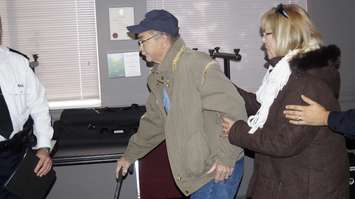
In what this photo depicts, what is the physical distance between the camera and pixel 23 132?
204 cm

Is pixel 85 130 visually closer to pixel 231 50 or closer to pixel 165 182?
pixel 165 182

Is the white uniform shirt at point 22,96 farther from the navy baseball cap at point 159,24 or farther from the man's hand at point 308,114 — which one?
the man's hand at point 308,114

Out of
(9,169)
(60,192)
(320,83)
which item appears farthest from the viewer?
(60,192)

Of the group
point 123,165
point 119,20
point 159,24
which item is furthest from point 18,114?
point 119,20

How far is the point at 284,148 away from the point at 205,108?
1.14 ft

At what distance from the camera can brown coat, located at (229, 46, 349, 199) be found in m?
1.69

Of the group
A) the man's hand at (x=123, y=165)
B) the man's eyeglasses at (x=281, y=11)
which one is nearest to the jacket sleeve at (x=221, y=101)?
the man's eyeglasses at (x=281, y=11)

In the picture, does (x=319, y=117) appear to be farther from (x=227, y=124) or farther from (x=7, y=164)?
(x=7, y=164)

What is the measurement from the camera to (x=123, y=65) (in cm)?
330

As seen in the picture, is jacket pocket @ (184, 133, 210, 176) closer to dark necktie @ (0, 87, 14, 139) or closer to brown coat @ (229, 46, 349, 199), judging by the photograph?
brown coat @ (229, 46, 349, 199)

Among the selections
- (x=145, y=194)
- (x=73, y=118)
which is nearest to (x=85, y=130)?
(x=73, y=118)

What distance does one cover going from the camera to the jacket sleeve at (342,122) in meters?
1.65

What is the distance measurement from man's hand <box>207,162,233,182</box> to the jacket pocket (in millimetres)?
51

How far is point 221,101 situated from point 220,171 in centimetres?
29
